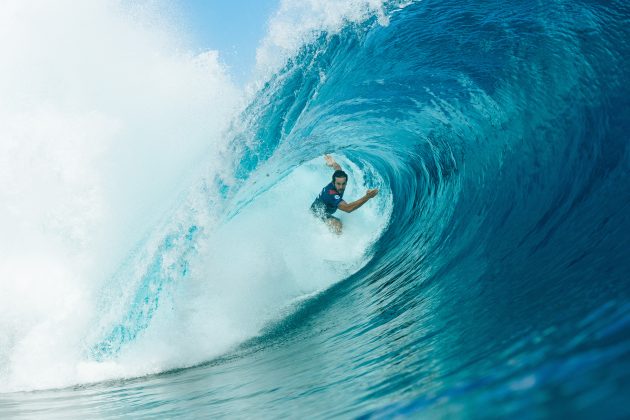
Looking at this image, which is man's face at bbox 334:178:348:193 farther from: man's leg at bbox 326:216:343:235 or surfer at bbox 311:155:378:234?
man's leg at bbox 326:216:343:235

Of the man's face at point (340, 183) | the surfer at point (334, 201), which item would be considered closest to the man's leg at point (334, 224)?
the surfer at point (334, 201)

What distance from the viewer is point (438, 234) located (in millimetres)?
6176

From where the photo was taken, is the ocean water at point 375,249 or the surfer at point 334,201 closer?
the ocean water at point 375,249

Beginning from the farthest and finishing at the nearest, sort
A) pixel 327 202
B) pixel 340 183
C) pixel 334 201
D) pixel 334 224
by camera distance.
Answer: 1. pixel 334 224
2. pixel 327 202
3. pixel 334 201
4. pixel 340 183

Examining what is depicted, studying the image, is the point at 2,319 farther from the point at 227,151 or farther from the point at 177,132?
the point at 227,151

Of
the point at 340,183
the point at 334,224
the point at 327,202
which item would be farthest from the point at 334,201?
the point at 334,224

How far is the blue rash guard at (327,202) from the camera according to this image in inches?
292

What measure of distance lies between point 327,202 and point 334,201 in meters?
0.19

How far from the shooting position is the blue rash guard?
24.3 ft

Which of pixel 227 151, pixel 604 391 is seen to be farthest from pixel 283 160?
pixel 604 391

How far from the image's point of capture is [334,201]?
7508 millimetres

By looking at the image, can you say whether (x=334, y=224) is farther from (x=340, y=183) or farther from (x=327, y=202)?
(x=340, y=183)

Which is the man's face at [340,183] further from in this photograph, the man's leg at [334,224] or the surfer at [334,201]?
the man's leg at [334,224]

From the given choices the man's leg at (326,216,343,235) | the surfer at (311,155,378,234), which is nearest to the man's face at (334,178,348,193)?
the surfer at (311,155,378,234)
